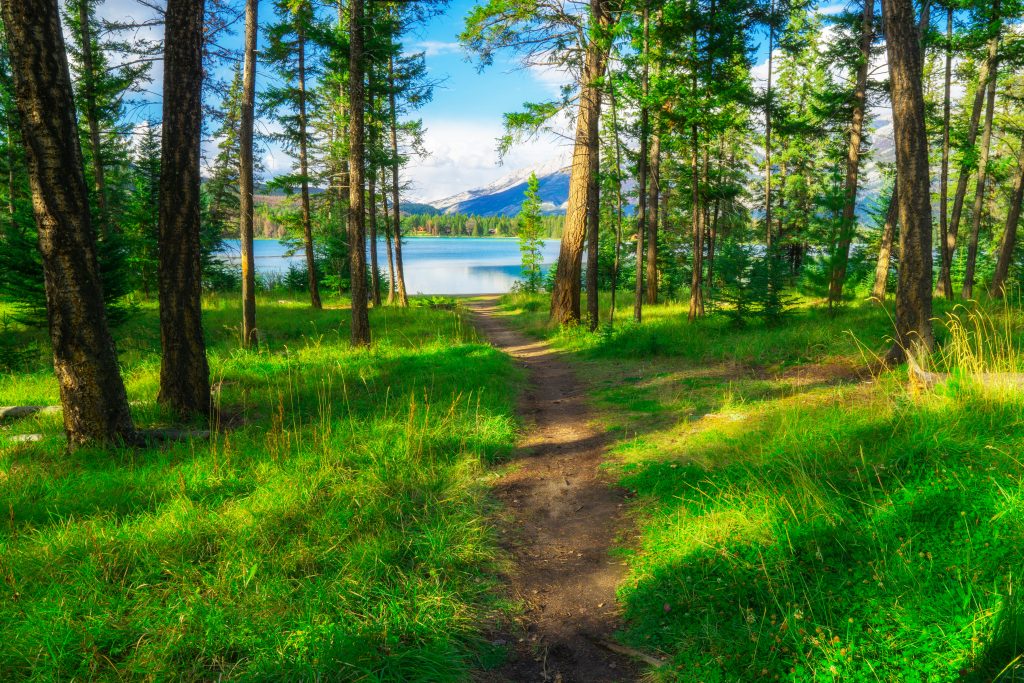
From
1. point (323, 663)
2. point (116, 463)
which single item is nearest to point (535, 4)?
point (116, 463)

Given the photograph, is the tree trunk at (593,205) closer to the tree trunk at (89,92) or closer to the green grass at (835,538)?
the green grass at (835,538)

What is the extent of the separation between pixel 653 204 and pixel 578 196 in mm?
3032

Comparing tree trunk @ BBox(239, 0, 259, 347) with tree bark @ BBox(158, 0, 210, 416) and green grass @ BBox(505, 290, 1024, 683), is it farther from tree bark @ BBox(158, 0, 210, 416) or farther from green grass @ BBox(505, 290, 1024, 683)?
green grass @ BBox(505, 290, 1024, 683)

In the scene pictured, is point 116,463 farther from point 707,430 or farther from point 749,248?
point 749,248

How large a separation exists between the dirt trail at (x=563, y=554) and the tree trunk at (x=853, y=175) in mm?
8407

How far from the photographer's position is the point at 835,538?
9.98 ft

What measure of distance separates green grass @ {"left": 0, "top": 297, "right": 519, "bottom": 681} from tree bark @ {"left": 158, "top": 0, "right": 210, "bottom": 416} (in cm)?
53

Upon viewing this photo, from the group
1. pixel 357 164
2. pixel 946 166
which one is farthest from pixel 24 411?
pixel 946 166

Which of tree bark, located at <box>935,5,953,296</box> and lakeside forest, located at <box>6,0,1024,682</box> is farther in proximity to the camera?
tree bark, located at <box>935,5,953,296</box>

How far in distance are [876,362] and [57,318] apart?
417 inches

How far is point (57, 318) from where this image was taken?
4.72 m

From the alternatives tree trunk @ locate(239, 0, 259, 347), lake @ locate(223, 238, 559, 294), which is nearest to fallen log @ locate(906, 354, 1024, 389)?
tree trunk @ locate(239, 0, 259, 347)

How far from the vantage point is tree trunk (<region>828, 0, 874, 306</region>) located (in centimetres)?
1161

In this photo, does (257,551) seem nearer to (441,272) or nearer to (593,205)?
(593,205)
